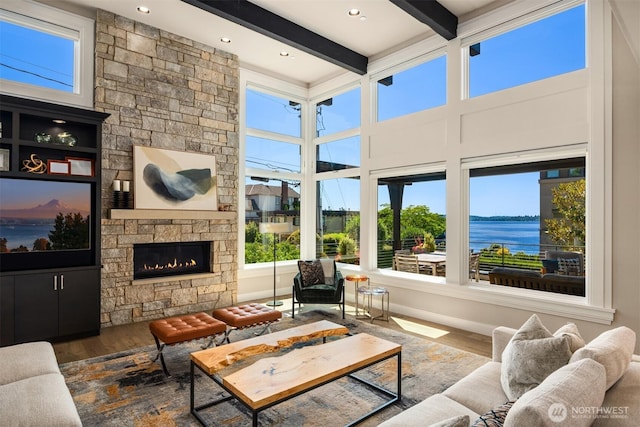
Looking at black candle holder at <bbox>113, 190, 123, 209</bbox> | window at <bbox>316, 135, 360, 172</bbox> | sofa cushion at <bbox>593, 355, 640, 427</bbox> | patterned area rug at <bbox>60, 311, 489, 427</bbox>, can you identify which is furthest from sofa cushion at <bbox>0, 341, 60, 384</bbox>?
window at <bbox>316, 135, 360, 172</bbox>

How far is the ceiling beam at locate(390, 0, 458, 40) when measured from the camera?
4020 mm

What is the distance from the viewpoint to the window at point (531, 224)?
3863 millimetres

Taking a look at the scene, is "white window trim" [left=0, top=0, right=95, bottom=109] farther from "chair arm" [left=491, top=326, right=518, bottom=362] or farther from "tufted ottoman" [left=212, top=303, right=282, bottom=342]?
"chair arm" [left=491, top=326, right=518, bottom=362]

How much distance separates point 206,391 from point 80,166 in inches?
124

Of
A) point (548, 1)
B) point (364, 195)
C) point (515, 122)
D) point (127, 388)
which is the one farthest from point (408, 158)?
point (127, 388)

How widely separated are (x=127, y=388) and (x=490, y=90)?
496 centimetres

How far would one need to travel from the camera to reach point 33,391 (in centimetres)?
200

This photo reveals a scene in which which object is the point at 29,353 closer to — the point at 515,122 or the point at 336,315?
the point at 336,315

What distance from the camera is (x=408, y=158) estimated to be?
5.26 meters

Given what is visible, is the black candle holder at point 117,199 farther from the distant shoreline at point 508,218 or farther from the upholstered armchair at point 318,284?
the distant shoreline at point 508,218

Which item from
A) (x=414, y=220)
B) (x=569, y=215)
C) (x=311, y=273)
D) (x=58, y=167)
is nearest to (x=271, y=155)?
(x=311, y=273)

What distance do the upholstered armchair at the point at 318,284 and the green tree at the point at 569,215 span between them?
2.65m

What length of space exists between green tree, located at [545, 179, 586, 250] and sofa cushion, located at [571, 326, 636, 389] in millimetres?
2469

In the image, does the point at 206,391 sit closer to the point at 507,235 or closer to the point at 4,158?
the point at 4,158
